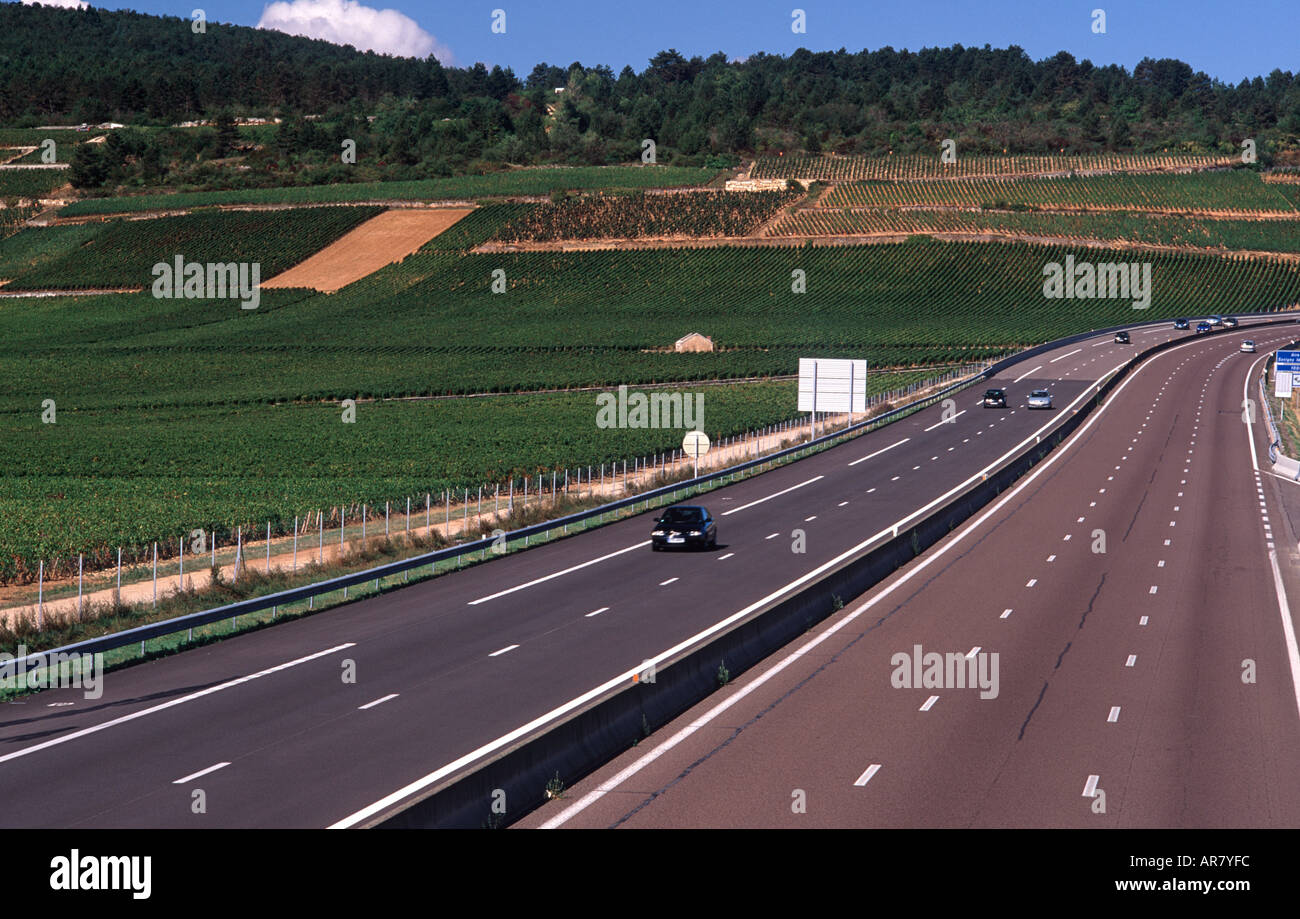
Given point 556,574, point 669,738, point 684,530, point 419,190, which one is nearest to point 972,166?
point 419,190

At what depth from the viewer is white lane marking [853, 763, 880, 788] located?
55.4 ft

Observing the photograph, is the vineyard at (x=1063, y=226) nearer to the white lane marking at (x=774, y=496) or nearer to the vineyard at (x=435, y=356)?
the vineyard at (x=435, y=356)

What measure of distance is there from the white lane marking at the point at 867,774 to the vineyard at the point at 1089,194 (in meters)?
157

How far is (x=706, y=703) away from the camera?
846 inches

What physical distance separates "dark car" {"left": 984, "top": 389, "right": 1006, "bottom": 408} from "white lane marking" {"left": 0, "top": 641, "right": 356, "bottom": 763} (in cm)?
6059

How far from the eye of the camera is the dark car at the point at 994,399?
3191 inches

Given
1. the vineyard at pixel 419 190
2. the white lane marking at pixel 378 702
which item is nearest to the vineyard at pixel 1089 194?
the vineyard at pixel 419 190

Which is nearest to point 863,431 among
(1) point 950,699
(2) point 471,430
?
(2) point 471,430

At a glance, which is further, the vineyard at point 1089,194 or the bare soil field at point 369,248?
the vineyard at point 1089,194

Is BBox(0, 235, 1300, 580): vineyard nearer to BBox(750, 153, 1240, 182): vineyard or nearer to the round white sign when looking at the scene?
the round white sign

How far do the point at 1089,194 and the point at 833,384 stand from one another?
384 feet

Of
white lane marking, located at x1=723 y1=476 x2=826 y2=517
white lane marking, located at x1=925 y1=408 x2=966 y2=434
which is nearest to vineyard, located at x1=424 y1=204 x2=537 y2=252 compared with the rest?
white lane marking, located at x1=925 y1=408 x2=966 y2=434

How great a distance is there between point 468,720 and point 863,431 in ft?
179
